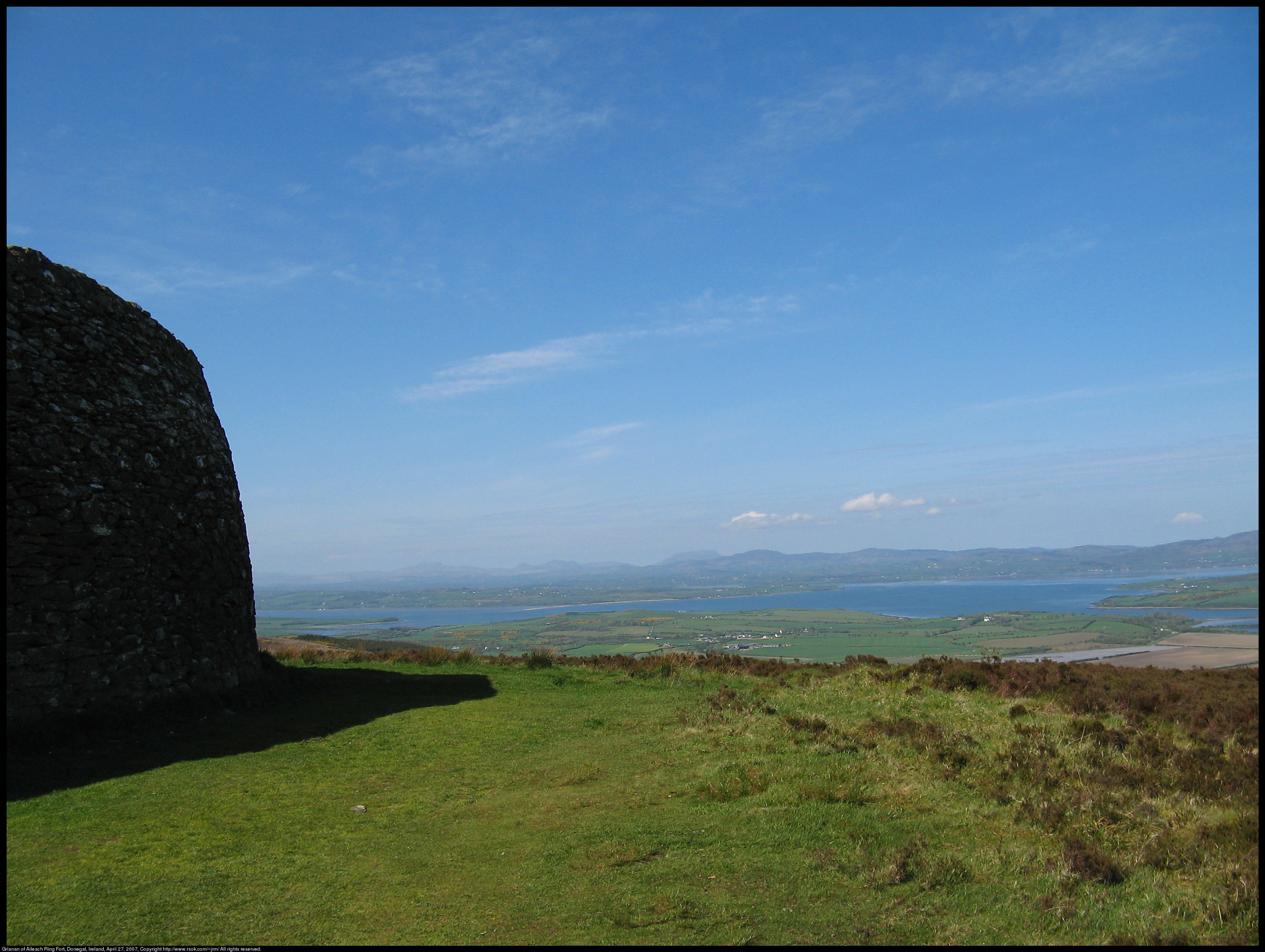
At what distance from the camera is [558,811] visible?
8.47 meters

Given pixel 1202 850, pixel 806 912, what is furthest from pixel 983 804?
pixel 806 912

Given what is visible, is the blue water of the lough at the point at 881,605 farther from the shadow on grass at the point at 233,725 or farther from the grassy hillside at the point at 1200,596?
the shadow on grass at the point at 233,725

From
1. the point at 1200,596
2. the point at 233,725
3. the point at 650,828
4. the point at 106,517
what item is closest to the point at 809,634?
the point at 1200,596

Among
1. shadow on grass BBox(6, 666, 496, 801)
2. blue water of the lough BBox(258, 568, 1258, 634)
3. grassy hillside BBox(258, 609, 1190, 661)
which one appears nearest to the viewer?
shadow on grass BBox(6, 666, 496, 801)

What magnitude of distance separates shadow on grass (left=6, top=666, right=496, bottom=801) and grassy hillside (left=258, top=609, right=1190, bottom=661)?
16.8m

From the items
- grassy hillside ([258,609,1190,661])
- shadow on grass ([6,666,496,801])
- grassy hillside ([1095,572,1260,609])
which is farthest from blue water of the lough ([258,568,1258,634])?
shadow on grass ([6,666,496,801])

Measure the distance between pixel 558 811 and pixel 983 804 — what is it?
4737mm

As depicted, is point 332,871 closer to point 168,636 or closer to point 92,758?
point 92,758

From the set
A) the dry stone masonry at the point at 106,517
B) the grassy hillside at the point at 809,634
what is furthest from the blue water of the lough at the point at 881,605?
the dry stone masonry at the point at 106,517

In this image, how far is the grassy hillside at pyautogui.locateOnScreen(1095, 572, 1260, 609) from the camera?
248 ft

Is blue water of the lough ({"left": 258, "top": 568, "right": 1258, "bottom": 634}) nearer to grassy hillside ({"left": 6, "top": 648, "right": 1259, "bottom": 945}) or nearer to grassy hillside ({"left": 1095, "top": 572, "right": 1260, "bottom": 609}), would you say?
grassy hillside ({"left": 1095, "top": 572, "right": 1260, "bottom": 609})

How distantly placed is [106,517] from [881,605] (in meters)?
141

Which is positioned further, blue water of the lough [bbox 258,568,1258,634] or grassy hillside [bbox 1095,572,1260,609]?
blue water of the lough [bbox 258,568,1258,634]

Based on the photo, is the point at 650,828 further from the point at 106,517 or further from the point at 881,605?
the point at 881,605
